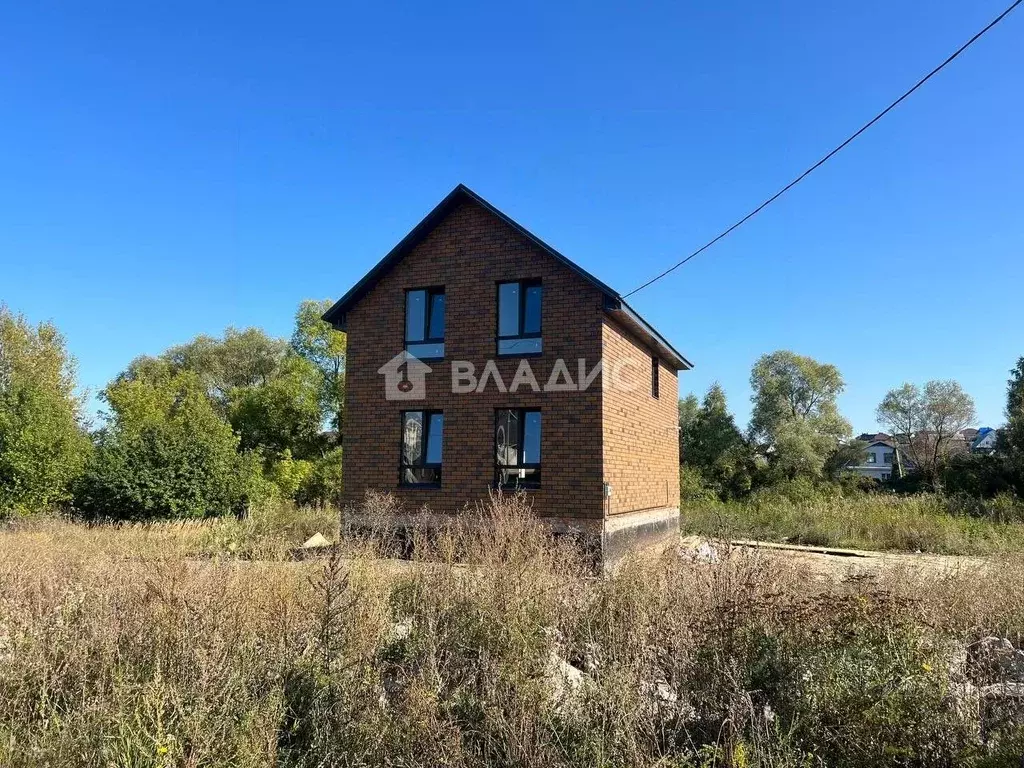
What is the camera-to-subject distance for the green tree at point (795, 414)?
108ft

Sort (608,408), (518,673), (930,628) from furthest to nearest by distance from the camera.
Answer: (608,408) < (930,628) < (518,673)

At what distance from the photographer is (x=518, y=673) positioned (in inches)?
136

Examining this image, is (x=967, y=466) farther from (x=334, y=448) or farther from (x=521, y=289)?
(x=334, y=448)

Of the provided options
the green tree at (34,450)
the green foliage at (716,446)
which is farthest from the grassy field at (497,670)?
the green foliage at (716,446)

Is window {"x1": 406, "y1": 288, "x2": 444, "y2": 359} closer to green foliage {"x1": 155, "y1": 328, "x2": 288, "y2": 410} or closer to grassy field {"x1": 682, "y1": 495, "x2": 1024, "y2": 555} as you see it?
grassy field {"x1": 682, "y1": 495, "x2": 1024, "y2": 555}

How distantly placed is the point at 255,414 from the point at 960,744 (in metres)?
33.6

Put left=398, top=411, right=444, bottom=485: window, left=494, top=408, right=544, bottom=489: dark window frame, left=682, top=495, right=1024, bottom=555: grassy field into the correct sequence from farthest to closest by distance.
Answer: left=682, top=495, right=1024, bottom=555: grassy field → left=398, top=411, right=444, bottom=485: window → left=494, top=408, right=544, bottom=489: dark window frame

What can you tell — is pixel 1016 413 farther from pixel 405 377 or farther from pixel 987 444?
pixel 405 377

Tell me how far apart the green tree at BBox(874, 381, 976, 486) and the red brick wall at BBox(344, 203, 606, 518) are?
36.0 m

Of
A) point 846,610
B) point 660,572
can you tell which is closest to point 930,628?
point 846,610

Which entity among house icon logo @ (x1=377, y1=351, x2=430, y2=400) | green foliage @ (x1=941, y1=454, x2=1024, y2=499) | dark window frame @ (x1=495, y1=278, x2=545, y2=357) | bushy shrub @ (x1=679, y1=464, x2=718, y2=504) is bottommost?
bushy shrub @ (x1=679, y1=464, x2=718, y2=504)

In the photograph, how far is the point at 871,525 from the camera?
15891mm

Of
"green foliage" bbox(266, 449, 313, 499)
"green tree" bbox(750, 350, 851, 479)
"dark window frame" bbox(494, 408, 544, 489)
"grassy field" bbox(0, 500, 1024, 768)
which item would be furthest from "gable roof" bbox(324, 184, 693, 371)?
"green tree" bbox(750, 350, 851, 479)

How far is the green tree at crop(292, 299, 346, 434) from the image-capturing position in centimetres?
3372
